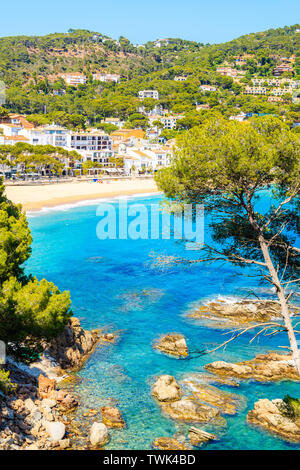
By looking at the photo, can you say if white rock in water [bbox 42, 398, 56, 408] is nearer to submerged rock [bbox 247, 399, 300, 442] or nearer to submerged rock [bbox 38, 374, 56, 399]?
submerged rock [bbox 38, 374, 56, 399]

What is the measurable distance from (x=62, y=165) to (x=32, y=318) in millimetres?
74135

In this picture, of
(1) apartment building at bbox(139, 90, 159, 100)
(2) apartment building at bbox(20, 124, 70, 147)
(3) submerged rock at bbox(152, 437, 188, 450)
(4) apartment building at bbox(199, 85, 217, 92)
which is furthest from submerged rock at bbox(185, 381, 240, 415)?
(4) apartment building at bbox(199, 85, 217, 92)

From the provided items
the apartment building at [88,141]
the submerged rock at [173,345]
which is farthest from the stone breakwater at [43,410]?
the apartment building at [88,141]

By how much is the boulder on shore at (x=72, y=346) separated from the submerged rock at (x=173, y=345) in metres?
2.97

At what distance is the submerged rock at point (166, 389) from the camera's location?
1535 centimetres

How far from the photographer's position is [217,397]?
50.8 feet

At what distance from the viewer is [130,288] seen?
28.6 meters

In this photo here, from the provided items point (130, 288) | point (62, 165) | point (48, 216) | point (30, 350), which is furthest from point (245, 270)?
point (62, 165)

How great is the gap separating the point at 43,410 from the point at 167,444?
3825mm

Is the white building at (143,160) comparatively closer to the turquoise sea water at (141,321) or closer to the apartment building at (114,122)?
the apartment building at (114,122)

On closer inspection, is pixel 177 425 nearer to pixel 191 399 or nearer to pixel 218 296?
pixel 191 399

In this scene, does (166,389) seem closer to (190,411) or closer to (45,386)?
(190,411)

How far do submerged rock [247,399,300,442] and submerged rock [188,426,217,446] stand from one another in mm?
1709

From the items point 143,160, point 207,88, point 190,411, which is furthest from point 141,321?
point 207,88
